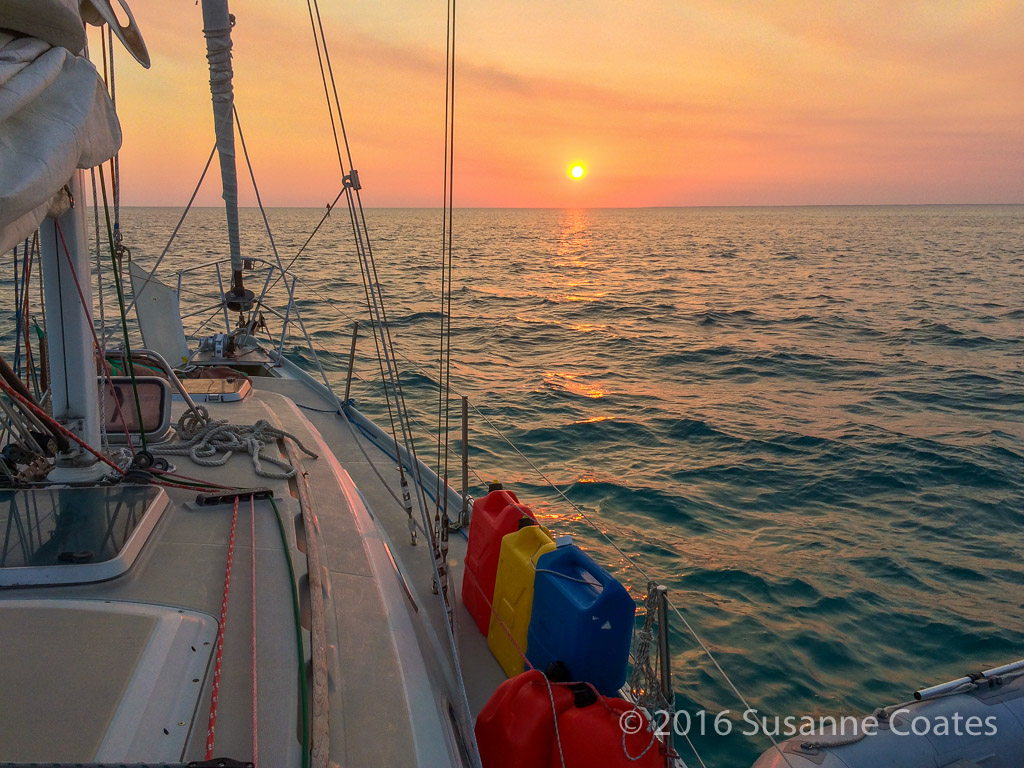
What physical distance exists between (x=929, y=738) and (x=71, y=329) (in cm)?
425

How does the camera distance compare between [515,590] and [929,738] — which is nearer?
[929,738]

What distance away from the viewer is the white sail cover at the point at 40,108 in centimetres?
199

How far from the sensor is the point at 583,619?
296cm

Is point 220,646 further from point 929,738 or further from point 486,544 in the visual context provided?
point 929,738

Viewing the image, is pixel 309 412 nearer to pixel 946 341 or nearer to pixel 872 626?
pixel 872 626

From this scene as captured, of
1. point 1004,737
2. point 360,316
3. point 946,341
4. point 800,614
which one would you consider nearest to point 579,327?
point 360,316

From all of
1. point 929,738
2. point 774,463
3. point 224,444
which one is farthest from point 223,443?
point 774,463

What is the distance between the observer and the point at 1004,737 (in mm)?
3371

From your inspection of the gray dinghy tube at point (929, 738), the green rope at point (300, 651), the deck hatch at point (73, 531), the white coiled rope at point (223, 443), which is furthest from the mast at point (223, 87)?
the gray dinghy tube at point (929, 738)

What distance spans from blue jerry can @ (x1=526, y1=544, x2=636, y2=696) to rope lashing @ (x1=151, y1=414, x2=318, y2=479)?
1.70 metres

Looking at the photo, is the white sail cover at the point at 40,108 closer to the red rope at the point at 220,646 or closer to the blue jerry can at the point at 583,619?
the red rope at the point at 220,646

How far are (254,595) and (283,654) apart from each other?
283 millimetres

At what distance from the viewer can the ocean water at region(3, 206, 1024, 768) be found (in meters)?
5.29

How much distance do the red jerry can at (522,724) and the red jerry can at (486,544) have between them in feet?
2.76
